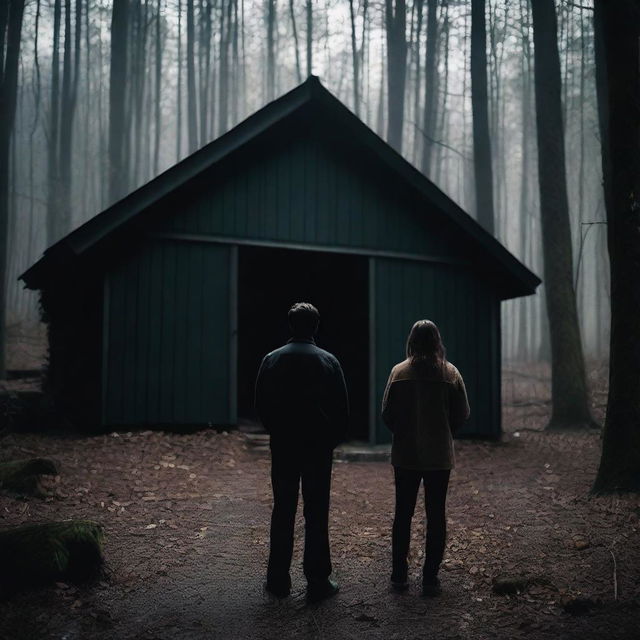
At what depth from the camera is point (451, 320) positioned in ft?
36.8

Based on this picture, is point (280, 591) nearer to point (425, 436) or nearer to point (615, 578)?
point (425, 436)

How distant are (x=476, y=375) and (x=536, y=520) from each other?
5.38 metres

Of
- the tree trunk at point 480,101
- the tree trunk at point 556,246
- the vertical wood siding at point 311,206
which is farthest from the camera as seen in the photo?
the tree trunk at point 480,101

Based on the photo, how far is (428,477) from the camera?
422 cm

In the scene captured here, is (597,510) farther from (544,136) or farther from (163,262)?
(544,136)

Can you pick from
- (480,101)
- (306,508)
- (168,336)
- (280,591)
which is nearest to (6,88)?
(168,336)

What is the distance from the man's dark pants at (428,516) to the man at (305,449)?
1.67 ft

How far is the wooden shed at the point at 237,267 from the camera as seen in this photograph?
937 cm

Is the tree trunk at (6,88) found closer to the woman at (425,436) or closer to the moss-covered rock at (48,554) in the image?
the moss-covered rock at (48,554)

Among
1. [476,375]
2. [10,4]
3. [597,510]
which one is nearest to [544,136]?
[476,375]

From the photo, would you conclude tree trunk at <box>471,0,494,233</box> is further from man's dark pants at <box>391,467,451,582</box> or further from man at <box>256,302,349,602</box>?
man at <box>256,302,349,602</box>

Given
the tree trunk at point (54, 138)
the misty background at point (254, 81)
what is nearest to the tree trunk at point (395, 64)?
the misty background at point (254, 81)

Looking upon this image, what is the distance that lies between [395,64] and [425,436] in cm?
2229

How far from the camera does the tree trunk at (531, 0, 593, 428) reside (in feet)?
41.2
